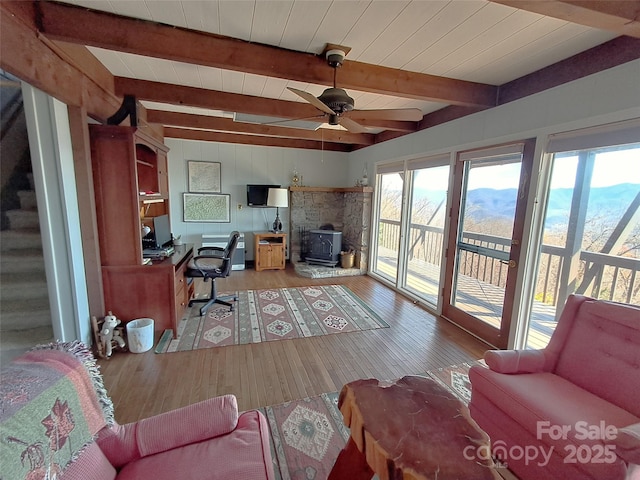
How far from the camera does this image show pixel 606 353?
159 centimetres

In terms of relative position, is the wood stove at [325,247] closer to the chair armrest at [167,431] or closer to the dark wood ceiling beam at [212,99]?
the dark wood ceiling beam at [212,99]

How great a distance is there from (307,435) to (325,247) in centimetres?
400

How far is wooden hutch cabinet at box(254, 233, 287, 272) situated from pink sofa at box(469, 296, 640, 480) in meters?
4.12

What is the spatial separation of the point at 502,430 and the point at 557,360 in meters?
0.60

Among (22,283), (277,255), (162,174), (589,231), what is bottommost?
(277,255)

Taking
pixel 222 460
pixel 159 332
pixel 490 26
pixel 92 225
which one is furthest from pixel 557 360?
pixel 92 225

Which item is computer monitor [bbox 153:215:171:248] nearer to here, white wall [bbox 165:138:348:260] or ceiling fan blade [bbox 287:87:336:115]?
white wall [bbox 165:138:348:260]

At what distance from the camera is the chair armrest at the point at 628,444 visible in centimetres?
112

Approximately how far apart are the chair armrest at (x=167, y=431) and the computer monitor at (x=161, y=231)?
8.03ft

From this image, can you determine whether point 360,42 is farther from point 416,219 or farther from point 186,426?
point 416,219

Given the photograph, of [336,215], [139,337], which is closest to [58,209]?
[139,337]

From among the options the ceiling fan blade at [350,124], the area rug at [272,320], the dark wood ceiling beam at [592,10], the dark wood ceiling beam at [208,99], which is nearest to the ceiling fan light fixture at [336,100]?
the ceiling fan blade at [350,124]

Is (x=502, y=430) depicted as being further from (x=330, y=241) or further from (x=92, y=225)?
(x=330, y=241)

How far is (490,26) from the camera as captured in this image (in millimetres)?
1763
